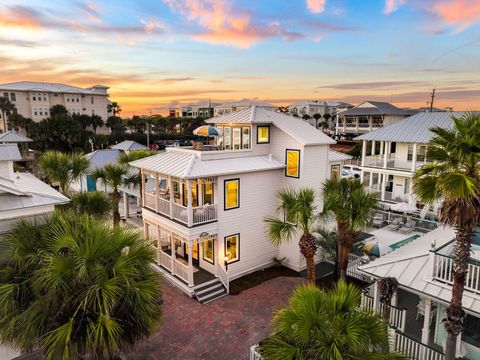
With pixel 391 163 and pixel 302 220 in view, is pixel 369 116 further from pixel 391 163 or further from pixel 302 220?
pixel 302 220

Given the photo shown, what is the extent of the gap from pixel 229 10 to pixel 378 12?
992 centimetres

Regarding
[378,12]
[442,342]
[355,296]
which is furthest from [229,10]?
[442,342]

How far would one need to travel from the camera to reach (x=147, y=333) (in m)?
7.25

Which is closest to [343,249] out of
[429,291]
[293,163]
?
[429,291]

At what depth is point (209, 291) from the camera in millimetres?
14414

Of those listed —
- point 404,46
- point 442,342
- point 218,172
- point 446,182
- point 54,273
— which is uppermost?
point 404,46

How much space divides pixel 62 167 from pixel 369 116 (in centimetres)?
6363

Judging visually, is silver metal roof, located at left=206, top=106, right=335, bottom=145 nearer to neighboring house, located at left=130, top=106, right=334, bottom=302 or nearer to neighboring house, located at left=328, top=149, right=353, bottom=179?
neighboring house, located at left=130, top=106, right=334, bottom=302

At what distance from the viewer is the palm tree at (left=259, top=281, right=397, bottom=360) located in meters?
5.58

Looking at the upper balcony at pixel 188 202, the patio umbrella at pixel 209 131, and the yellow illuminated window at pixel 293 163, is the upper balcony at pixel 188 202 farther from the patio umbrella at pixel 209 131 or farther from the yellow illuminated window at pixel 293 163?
the yellow illuminated window at pixel 293 163

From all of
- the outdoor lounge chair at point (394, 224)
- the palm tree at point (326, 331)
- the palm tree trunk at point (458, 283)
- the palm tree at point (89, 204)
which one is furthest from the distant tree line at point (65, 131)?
the palm tree trunk at point (458, 283)

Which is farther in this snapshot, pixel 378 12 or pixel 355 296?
pixel 378 12

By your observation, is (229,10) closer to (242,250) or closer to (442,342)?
(242,250)

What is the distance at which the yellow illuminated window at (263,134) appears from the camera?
57.1ft
